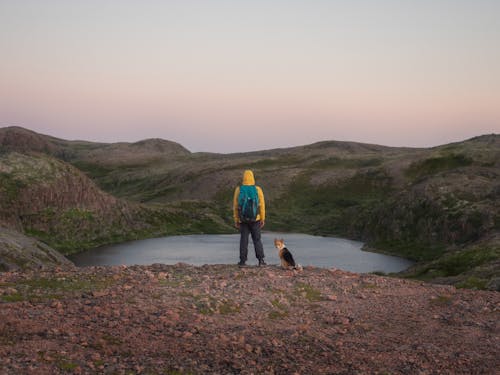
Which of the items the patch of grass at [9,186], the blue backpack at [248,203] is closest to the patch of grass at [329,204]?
the patch of grass at [9,186]

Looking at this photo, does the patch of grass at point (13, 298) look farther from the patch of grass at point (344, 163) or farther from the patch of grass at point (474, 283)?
the patch of grass at point (344, 163)

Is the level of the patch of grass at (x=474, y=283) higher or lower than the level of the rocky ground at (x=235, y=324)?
lower

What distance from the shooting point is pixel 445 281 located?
3369 cm

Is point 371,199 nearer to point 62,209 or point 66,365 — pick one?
point 62,209

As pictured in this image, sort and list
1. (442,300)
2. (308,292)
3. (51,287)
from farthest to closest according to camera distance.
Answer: (442,300)
(308,292)
(51,287)

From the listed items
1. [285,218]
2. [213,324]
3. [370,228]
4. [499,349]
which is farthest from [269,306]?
[285,218]

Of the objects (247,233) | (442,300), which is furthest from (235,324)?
(442,300)

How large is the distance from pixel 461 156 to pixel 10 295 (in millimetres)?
131256

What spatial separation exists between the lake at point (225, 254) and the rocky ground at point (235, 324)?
3678 centimetres

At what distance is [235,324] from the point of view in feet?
49.3

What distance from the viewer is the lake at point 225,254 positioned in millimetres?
61781

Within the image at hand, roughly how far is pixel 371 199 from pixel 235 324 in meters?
109

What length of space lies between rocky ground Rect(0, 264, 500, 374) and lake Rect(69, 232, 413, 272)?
3678cm

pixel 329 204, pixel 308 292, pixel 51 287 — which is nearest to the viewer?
pixel 51 287
